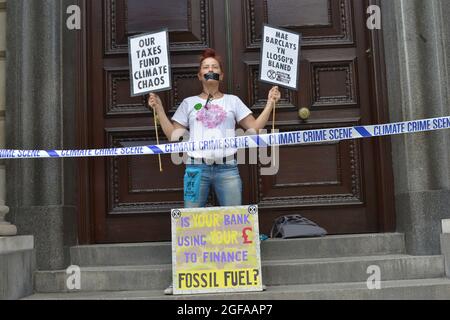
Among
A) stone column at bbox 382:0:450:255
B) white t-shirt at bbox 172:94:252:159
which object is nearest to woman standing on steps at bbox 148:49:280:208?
white t-shirt at bbox 172:94:252:159

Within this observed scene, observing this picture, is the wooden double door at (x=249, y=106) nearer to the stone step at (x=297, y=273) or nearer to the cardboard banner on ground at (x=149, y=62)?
the stone step at (x=297, y=273)

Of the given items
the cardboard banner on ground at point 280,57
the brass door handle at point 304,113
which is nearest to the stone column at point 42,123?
the cardboard banner on ground at point 280,57

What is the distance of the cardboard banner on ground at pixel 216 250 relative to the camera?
4.43 metres

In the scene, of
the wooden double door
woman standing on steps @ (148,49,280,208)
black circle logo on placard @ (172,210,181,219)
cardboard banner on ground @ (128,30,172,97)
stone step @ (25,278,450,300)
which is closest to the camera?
stone step @ (25,278,450,300)

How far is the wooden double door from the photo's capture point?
5.56 metres

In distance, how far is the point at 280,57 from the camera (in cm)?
490

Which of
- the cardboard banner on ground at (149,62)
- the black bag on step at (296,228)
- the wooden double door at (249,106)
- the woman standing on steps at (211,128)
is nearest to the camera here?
the woman standing on steps at (211,128)

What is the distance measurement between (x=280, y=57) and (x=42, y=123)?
2.35 m

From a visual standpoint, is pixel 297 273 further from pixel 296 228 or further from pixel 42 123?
pixel 42 123

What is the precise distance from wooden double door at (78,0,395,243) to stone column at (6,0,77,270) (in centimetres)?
29

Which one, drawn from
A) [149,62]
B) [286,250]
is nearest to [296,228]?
[286,250]

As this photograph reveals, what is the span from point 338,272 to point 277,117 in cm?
178

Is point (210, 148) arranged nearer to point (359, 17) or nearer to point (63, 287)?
point (63, 287)

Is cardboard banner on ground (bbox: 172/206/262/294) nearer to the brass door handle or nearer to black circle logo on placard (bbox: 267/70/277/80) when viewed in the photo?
black circle logo on placard (bbox: 267/70/277/80)
